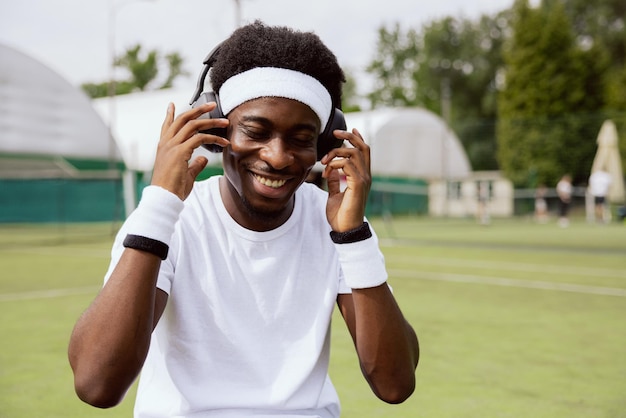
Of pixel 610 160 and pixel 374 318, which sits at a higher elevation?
pixel 610 160

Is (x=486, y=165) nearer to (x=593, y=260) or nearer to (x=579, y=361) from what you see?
(x=593, y=260)

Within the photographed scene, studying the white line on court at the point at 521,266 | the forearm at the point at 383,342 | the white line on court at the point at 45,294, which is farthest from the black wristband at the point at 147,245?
the white line on court at the point at 521,266

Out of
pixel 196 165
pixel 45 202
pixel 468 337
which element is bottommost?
pixel 45 202

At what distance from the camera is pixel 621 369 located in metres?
4.64

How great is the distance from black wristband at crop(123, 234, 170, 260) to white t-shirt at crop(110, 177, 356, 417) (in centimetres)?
10

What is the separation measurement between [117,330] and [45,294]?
6.47 meters

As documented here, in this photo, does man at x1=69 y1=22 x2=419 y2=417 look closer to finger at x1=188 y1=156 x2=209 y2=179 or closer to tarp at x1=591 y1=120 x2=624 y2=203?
finger at x1=188 y1=156 x2=209 y2=179

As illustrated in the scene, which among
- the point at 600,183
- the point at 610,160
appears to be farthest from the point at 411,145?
the point at 600,183

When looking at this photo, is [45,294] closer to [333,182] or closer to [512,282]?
[512,282]

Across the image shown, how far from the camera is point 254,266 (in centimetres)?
212

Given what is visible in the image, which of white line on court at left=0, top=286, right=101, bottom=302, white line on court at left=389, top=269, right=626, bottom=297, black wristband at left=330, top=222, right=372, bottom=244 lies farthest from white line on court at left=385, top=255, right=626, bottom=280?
black wristband at left=330, top=222, right=372, bottom=244

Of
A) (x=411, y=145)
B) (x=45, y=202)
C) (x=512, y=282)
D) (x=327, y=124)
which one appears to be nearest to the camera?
(x=327, y=124)

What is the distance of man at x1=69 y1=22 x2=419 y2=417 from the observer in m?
2.00

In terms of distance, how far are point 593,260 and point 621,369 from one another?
7310 millimetres
